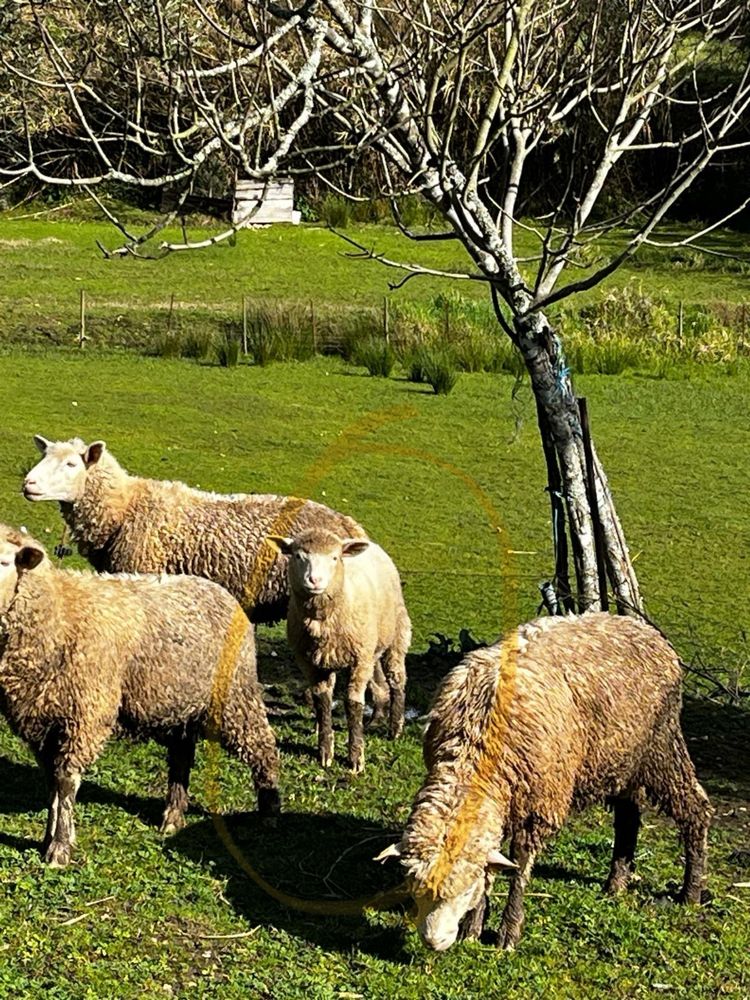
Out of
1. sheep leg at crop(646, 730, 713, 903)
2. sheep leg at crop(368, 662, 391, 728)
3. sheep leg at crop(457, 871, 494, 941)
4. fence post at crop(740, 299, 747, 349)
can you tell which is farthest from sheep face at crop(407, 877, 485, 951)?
fence post at crop(740, 299, 747, 349)

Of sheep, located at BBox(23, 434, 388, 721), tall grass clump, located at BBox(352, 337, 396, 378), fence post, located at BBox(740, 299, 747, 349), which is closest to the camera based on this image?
sheep, located at BBox(23, 434, 388, 721)

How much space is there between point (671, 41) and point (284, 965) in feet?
17.8

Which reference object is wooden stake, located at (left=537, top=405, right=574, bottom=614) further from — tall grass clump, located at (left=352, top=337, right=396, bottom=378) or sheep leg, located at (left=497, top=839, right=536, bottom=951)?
tall grass clump, located at (left=352, top=337, right=396, bottom=378)

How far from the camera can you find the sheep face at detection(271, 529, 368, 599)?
885cm

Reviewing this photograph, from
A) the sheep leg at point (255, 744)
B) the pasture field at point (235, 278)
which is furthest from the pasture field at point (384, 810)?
the pasture field at point (235, 278)

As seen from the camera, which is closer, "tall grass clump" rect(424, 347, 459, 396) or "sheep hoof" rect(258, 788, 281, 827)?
"sheep hoof" rect(258, 788, 281, 827)

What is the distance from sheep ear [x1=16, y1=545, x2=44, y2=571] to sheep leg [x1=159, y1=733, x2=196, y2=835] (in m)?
Result: 1.09

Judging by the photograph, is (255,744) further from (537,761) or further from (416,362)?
(416,362)

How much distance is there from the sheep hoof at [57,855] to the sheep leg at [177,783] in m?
0.61

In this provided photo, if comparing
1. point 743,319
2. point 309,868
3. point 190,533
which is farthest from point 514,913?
point 743,319

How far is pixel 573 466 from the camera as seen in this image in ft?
32.2

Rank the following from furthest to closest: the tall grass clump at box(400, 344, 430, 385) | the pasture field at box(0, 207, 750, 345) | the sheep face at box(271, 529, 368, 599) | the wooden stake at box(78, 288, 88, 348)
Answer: the pasture field at box(0, 207, 750, 345) → the wooden stake at box(78, 288, 88, 348) → the tall grass clump at box(400, 344, 430, 385) → the sheep face at box(271, 529, 368, 599)

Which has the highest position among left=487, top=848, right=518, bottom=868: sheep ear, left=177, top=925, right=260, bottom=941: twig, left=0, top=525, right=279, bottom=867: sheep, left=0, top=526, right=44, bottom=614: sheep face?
left=0, top=526, right=44, bottom=614: sheep face

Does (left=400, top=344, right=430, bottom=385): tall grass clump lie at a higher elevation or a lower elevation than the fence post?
lower
